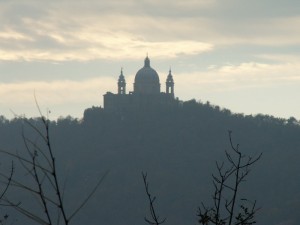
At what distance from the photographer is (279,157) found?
142 metres

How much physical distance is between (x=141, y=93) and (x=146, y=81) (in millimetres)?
2510

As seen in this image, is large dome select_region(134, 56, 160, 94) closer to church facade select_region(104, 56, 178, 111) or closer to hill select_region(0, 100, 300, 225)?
church facade select_region(104, 56, 178, 111)

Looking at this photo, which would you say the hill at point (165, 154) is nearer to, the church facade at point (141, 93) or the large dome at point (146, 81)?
the church facade at point (141, 93)

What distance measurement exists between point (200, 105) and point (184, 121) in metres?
3.72

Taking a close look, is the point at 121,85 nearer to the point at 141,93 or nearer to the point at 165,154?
the point at 141,93

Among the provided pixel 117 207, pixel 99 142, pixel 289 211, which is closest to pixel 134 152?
pixel 99 142

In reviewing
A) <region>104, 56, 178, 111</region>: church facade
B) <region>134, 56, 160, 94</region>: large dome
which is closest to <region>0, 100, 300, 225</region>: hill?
<region>104, 56, 178, 111</region>: church facade

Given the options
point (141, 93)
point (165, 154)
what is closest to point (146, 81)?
point (141, 93)

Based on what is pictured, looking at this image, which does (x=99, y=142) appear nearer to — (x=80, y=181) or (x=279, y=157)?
(x=80, y=181)

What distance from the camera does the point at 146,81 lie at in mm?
135375

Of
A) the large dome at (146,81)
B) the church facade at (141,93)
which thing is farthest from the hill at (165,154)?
the large dome at (146,81)

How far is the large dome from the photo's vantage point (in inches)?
5330

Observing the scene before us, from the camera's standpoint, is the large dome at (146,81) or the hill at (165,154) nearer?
the hill at (165,154)

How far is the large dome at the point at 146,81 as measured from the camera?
444 feet
